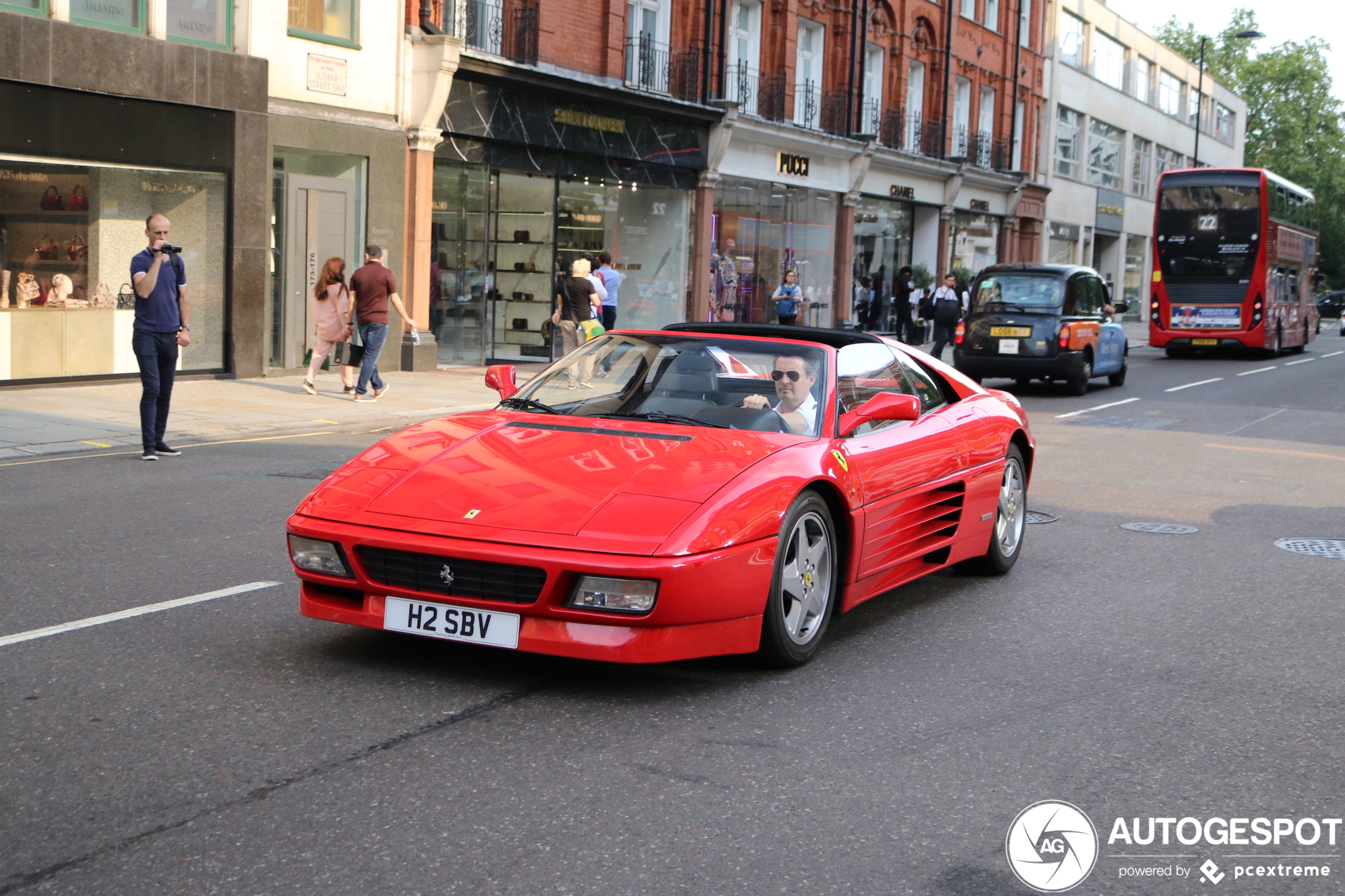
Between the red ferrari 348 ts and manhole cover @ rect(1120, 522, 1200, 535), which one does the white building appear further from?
the red ferrari 348 ts

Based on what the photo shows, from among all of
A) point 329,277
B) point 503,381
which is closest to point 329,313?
point 329,277

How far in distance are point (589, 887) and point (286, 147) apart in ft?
56.4

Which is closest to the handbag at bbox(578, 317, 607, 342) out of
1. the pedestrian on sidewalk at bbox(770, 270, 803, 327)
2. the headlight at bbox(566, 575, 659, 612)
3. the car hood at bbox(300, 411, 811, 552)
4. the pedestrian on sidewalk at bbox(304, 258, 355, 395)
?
the pedestrian on sidewalk at bbox(304, 258, 355, 395)

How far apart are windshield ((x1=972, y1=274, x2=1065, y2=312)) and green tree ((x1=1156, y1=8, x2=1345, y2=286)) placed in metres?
84.3

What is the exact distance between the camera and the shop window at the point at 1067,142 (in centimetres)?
5031

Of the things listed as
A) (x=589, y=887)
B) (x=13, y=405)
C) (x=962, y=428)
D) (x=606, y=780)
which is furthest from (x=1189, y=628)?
(x=13, y=405)

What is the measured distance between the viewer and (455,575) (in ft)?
15.5

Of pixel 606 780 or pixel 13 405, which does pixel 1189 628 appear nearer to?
pixel 606 780

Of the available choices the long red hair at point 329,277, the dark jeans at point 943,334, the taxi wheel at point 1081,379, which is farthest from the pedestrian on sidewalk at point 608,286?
the dark jeans at point 943,334

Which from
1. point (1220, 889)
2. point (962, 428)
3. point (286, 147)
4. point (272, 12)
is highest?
point (272, 12)

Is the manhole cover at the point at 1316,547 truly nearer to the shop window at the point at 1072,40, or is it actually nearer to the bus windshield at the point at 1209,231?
the bus windshield at the point at 1209,231

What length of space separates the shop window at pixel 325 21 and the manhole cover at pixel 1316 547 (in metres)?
14.8

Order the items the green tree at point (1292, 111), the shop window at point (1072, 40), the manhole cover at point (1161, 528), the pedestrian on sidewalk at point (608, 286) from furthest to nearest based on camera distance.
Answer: the green tree at point (1292, 111) < the shop window at point (1072, 40) < the pedestrian on sidewalk at point (608, 286) < the manhole cover at point (1161, 528)

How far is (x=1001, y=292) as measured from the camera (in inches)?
832
